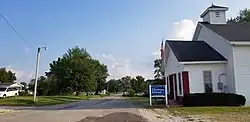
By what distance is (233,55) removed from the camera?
26.9 m

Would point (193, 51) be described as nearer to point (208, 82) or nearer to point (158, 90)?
point (208, 82)

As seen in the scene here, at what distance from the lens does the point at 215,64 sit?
28.1 meters

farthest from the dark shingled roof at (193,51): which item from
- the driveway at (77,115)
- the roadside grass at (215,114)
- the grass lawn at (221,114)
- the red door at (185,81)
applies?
the grass lawn at (221,114)

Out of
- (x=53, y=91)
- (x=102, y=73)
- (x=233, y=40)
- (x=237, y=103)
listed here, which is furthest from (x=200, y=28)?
(x=102, y=73)

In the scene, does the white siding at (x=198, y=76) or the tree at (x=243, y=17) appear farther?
the tree at (x=243, y=17)

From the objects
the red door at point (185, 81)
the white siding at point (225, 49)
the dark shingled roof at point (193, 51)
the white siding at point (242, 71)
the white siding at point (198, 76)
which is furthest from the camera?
the dark shingled roof at point (193, 51)

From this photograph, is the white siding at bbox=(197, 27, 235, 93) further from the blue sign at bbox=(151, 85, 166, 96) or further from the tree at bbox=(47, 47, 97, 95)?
the tree at bbox=(47, 47, 97, 95)

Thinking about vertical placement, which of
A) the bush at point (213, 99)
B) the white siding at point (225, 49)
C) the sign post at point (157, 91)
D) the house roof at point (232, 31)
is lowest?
the bush at point (213, 99)

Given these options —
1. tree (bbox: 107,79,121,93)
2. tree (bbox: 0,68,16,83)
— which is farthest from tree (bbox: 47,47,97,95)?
tree (bbox: 107,79,121,93)

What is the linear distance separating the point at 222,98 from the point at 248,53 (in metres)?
4.44

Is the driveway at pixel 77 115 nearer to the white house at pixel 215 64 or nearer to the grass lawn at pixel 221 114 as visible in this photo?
the grass lawn at pixel 221 114

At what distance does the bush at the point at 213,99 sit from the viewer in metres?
25.5

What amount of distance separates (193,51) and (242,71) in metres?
4.73

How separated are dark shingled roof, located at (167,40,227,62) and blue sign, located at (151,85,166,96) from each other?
2.70 meters
